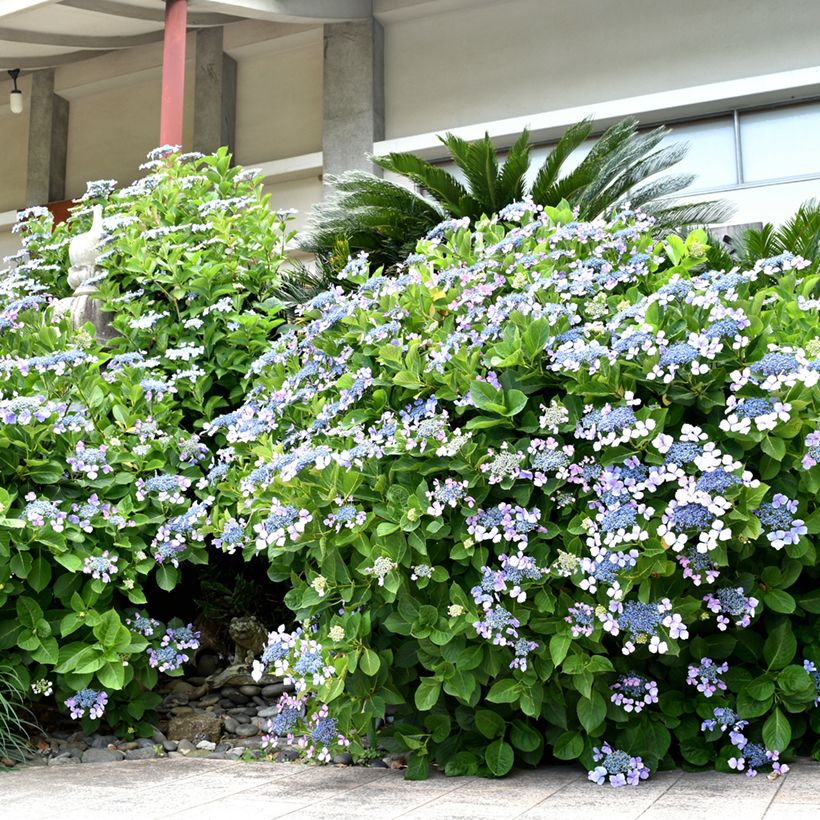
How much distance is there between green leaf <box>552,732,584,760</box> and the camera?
2.79m

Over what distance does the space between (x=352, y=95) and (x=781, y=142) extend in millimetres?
5225

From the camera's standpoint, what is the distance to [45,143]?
50.1ft

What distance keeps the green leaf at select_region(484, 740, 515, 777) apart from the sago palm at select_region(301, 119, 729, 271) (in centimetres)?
479

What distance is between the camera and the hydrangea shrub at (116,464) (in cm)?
343

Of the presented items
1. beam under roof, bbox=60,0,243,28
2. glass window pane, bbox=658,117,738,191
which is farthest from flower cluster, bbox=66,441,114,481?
beam under roof, bbox=60,0,243,28

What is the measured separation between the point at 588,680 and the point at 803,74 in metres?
9.33

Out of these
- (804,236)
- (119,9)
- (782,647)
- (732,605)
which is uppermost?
(119,9)

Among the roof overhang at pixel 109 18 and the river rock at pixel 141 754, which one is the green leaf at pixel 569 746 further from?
the roof overhang at pixel 109 18

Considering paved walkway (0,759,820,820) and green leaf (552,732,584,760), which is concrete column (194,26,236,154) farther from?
green leaf (552,732,584,760)

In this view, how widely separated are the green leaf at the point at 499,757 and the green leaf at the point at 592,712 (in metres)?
0.27

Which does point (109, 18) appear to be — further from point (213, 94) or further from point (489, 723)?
point (489, 723)

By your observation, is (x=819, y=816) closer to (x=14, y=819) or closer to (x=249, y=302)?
(x=14, y=819)

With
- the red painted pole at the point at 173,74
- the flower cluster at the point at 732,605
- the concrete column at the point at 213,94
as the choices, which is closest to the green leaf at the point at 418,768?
the flower cluster at the point at 732,605

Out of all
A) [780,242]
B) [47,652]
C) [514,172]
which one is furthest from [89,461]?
[514,172]
